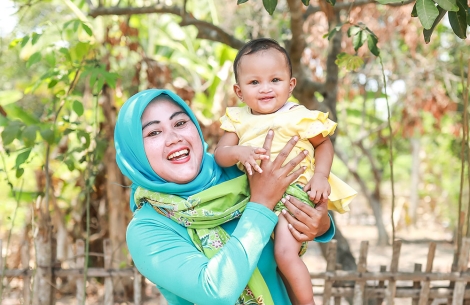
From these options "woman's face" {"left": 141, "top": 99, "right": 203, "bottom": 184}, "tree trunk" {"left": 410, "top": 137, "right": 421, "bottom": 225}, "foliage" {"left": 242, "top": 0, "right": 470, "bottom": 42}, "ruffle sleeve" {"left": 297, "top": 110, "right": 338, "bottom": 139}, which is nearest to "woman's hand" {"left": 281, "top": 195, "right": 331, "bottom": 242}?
"ruffle sleeve" {"left": 297, "top": 110, "right": 338, "bottom": 139}

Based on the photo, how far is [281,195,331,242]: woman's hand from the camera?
171cm

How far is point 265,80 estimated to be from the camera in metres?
1.79

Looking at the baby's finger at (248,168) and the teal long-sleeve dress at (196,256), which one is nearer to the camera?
the teal long-sleeve dress at (196,256)

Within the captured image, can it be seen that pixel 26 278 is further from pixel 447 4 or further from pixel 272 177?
pixel 447 4

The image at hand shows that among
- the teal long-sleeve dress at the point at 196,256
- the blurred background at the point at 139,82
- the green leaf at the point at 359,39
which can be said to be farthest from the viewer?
the blurred background at the point at 139,82

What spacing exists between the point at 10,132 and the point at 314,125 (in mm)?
1696

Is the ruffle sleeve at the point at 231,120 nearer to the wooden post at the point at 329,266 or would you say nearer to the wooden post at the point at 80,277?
the wooden post at the point at 329,266

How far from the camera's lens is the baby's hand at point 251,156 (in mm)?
1646

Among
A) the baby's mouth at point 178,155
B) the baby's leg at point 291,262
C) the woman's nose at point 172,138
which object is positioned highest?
the woman's nose at point 172,138

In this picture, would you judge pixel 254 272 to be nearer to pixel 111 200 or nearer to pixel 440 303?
pixel 440 303

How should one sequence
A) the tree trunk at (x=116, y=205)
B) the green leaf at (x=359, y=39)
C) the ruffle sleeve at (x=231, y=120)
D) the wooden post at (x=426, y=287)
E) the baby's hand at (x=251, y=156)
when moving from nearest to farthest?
the baby's hand at (x=251, y=156)
the ruffle sleeve at (x=231, y=120)
the green leaf at (x=359, y=39)
the wooden post at (x=426, y=287)
the tree trunk at (x=116, y=205)

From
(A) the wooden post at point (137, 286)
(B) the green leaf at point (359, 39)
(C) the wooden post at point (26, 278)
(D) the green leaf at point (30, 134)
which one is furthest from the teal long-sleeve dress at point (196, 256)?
(C) the wooden post at point (26, 278)

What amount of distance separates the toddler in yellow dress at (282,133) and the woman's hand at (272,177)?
5 cm

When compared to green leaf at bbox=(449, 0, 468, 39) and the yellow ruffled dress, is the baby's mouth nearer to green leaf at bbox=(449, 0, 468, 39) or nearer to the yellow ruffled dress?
the yellow ruffled dress
